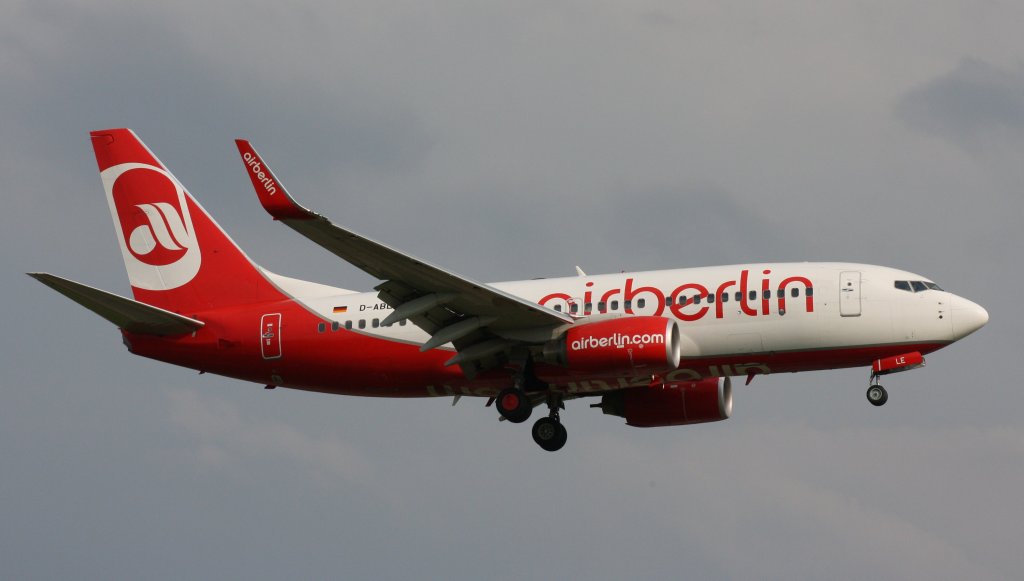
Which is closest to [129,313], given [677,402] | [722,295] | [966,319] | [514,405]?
[514,405]

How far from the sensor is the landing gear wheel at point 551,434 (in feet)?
150

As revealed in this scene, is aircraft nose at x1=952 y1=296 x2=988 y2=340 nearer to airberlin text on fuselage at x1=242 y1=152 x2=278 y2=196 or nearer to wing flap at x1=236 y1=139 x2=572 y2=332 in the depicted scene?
wing flap at x1=236 y1=139 x2=572 y2=332

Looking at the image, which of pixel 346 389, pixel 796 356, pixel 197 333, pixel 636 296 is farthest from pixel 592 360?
pixel 197 333

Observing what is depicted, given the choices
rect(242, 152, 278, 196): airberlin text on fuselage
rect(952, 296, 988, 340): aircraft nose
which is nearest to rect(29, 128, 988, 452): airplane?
rect(952, 296, 988, 340): aircraft nose

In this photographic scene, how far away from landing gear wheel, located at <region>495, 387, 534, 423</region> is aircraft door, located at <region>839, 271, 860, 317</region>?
8.86m

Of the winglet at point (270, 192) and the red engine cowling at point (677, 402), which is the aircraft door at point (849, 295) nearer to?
the red engine cowling at point (677, 402)

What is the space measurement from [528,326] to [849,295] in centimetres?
860

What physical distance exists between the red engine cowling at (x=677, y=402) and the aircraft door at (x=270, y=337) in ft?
33.7

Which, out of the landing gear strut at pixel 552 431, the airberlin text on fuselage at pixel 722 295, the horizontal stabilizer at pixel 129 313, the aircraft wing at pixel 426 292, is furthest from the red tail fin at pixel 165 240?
the airberlin text on fuselage at pixel 722 295

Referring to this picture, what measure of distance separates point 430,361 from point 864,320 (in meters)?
12.0

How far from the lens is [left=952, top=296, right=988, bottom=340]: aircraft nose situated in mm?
41500

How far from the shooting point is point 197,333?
151ft

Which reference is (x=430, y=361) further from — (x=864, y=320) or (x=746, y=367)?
(x=864, y=320)

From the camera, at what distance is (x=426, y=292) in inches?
1618
